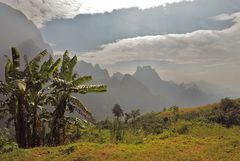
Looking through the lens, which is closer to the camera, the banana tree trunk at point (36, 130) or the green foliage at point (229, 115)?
the banana tree trunk at point (36, 130)

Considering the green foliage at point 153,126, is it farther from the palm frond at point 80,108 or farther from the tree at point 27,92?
the tree at point 27,92

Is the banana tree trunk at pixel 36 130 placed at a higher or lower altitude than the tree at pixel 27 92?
lower

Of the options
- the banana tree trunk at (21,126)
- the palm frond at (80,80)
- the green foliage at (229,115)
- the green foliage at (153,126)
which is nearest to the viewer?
the banana tree trunk at (21,126)

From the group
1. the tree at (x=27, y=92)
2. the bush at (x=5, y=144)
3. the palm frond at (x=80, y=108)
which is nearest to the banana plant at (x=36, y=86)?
the tree at (x=27, y=92)

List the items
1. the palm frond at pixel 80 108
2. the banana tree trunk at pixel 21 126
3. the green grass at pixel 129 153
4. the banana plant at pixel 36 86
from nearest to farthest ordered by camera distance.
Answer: the green grass at pixel 129 153 → the banana tree trunk at pixel 21 126 → the banana plant at pixel 36 86 → the palm frond at pixel 80 108

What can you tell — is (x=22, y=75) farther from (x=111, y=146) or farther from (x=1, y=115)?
(x=111, y=146)

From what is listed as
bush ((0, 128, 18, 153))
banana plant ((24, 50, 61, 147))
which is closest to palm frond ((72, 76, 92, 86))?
banana plant ((24, 50, 61, 147))

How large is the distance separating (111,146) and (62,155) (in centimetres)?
332

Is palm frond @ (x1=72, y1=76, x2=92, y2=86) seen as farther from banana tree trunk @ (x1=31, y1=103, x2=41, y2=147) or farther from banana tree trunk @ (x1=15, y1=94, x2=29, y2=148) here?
banana tree trunk @ (x1=15, y1=94, x2=29, y2=148)

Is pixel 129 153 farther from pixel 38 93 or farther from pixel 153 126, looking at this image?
pixel 153 126

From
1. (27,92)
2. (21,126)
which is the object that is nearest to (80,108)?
(27,92)

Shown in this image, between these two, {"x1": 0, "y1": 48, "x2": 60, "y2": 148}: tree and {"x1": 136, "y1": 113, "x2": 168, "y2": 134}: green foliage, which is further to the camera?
{"x1": 136, "y1": 113, "x2": 168, "y2": 134}: green foliage

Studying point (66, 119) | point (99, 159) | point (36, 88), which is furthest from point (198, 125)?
point (99, 159)

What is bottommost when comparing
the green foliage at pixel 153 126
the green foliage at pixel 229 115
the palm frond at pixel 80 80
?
the green foliage at pixel 153 126
